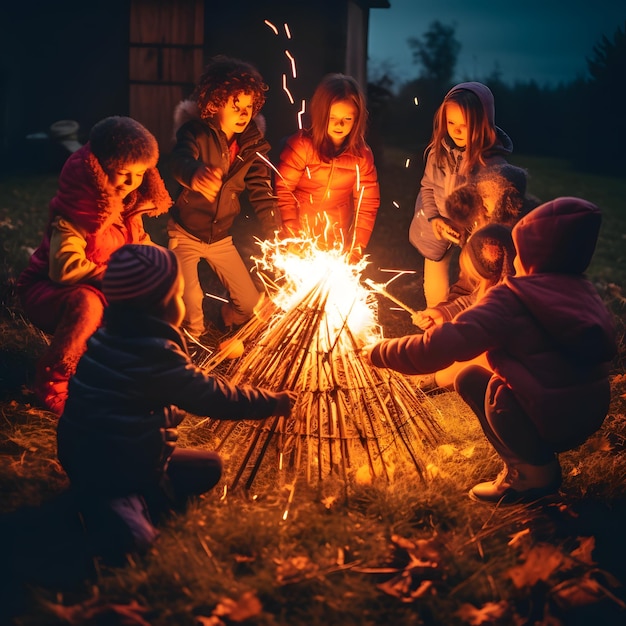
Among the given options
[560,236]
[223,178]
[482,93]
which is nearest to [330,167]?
[223,178]

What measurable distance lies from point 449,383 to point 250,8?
683 cm

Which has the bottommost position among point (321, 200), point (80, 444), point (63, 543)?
point (63, 543)

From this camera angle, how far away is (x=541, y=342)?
352cm

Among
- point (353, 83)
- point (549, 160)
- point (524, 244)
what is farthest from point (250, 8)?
point (549, 160)

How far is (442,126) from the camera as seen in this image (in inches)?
213

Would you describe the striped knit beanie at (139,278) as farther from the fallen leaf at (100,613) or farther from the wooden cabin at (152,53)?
the wooden cabin at (152,53)

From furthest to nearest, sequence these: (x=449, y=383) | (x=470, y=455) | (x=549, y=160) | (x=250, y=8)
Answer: (x=549, y=160)
(x=250, y=8)
(x=449, y=383)
(x=470, y=455)

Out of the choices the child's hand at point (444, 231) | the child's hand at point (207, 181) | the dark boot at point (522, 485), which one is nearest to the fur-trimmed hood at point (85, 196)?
the child's hand at point (207, 181)

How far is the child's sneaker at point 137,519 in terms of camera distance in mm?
3264

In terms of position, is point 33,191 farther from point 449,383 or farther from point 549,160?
point 549,160

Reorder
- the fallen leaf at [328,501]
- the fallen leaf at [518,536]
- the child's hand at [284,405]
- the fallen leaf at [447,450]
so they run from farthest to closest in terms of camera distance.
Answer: the fallen leaf at [447,450] → the fallen leaf at [328,501] → the child's hand at [284,405] → the fallen leaf at [518,536]

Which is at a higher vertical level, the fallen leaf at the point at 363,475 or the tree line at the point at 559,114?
the tree line at the point at 559,114

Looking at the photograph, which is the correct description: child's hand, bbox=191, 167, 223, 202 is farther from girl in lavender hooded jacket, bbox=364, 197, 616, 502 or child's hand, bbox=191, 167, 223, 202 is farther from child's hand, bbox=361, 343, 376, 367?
girl in lavender hooded jacket, bbox=364, 197, 616, 502

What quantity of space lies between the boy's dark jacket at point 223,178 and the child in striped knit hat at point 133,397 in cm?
230
